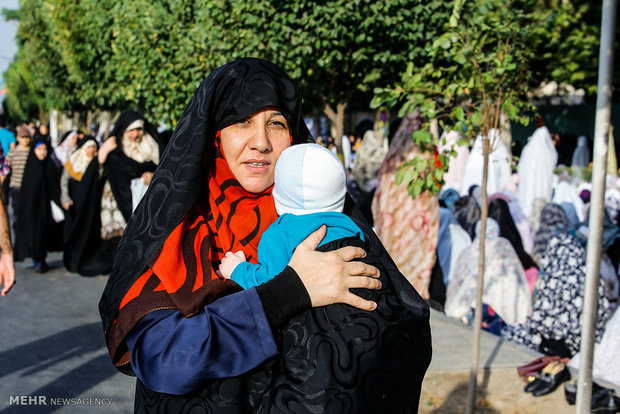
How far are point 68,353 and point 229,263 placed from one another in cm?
450

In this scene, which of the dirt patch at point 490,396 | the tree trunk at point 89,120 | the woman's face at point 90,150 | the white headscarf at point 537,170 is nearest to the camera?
the dirt patch at point 490,396

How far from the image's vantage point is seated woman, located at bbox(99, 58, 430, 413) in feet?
5.11

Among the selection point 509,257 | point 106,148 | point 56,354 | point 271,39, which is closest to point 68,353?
point 56,354

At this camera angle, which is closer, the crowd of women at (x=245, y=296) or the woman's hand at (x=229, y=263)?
the crowd of women at (x=245, y=296)

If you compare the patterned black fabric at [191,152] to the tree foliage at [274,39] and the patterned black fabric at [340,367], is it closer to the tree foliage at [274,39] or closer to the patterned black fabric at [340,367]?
the patterned black fabric at [340,367]

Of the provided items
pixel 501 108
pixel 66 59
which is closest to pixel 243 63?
pixel 501 108

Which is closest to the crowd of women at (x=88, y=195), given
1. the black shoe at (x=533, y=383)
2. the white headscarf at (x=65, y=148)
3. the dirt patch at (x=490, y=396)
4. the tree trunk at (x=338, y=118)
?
the white headscarf at (x=65, y=148)

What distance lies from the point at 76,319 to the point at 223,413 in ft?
18.4

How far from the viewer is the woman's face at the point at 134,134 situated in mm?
7371

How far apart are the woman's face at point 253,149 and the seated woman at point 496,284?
521 centimetres

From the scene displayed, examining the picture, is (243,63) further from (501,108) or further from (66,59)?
(66,59)

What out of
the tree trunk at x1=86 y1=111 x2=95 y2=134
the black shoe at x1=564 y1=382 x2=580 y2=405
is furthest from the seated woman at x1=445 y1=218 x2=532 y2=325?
the tree trunk at x1=86 y1=111 x2=95 y2=134

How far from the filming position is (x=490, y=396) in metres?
5.40

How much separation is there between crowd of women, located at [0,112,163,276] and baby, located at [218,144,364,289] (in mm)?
4723
